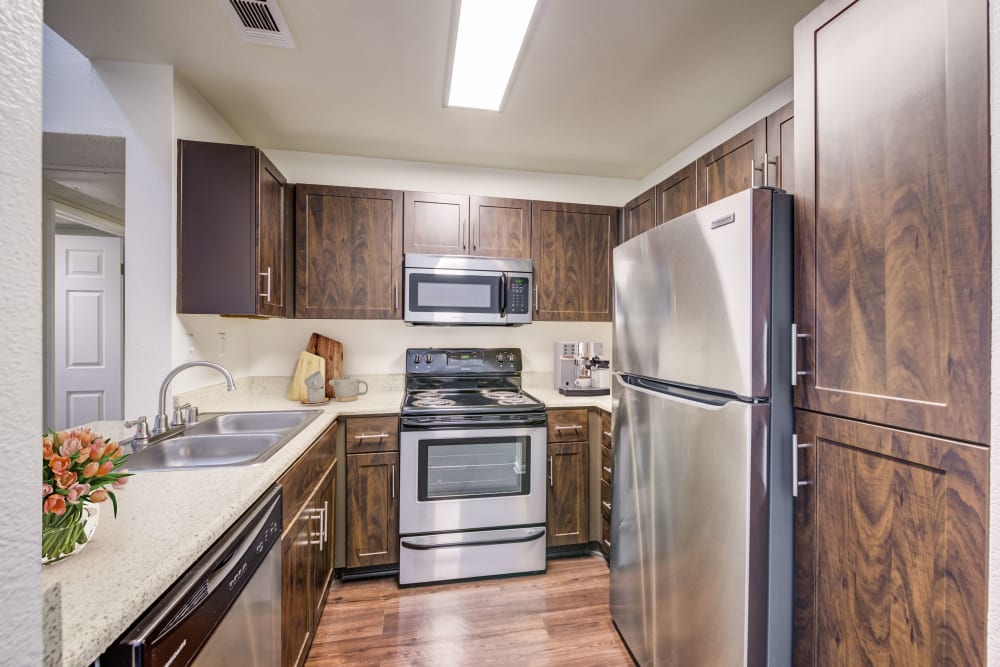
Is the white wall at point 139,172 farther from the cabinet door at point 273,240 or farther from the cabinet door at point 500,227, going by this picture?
the cabinet door at point 500,227

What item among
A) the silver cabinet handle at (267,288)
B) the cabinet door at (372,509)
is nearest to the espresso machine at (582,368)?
the cabinet door at (372,509)

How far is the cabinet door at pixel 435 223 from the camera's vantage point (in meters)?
2.55

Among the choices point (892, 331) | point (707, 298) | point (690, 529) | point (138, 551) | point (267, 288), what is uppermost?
point (267, 288)

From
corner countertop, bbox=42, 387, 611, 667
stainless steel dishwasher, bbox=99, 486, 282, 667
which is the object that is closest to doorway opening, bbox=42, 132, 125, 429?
corner countertop, bbox=42, 387, 611, 667

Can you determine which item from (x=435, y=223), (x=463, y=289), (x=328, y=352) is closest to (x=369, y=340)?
(x=328, y=352)

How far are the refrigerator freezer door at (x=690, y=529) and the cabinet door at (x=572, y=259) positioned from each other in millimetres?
1101

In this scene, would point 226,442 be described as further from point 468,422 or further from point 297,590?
point 468,422

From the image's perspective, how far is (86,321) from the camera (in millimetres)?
2131

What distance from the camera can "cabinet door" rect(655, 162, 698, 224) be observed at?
6.43 feet

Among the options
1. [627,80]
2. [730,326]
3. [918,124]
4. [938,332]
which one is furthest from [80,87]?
[938,332]

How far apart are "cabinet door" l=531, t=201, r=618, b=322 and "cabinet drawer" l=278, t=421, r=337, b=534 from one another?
143 cm

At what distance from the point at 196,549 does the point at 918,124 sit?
1.68 metres

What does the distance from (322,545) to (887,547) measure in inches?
76.4

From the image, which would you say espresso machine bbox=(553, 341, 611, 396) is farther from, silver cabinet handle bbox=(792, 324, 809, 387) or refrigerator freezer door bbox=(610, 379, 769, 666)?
silver cabinet handle bbox=(792, 324, 809, 387)
